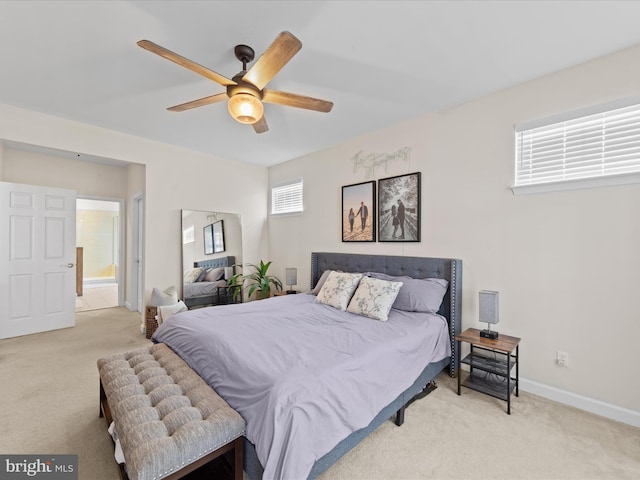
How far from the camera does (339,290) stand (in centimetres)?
309

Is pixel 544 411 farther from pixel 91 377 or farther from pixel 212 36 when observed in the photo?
pixel 91 377

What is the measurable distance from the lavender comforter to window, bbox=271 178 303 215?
2589mm

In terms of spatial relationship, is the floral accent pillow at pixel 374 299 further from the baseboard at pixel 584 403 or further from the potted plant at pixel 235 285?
the potted plant at pixel 235 285

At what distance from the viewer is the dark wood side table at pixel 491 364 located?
2.33 meters

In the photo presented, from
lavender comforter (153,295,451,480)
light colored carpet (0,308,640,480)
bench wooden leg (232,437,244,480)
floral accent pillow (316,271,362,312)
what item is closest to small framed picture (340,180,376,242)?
floral accent pillow (316,271,362,312)

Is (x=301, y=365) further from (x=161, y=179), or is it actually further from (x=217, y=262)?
(x=161, y=179)

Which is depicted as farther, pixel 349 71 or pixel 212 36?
pixel 349 71

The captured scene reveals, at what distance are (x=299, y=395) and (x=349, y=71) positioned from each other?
248 centimetres

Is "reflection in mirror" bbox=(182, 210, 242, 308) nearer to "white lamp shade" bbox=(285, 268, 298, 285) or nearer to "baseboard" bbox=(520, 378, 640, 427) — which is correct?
"white lamp shade" bbox=(285, 268, 298, 285)

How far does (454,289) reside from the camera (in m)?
2.82

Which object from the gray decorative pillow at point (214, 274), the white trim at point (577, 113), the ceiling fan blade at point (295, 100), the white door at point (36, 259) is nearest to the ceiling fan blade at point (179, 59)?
the ceiling fan blade at point (295, 100)

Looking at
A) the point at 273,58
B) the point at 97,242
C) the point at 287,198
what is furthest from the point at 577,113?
the point at 97,242

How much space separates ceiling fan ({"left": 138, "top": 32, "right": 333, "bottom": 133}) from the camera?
64.1 inches

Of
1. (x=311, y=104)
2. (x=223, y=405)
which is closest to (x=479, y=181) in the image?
(x=311, y=104)
